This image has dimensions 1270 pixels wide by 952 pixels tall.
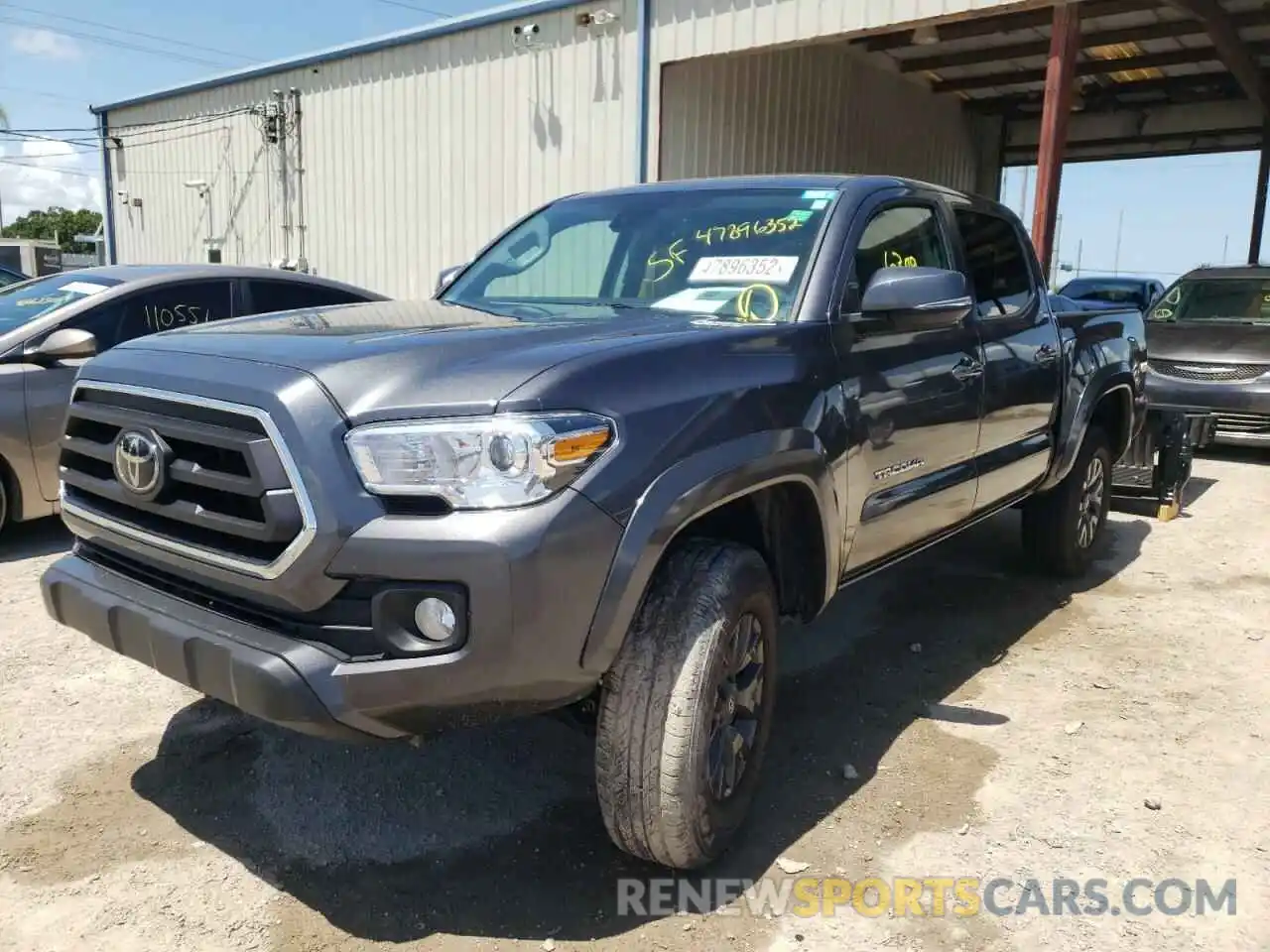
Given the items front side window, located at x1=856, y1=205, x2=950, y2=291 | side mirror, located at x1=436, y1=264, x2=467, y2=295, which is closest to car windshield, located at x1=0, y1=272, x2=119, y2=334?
side mirror, located at x1=436, y1=264, x2=467, y2=295

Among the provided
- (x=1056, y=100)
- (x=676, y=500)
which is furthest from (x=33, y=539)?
(x=1056, y=100)

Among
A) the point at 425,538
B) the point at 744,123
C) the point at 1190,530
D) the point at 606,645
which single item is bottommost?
the point at 1190,530

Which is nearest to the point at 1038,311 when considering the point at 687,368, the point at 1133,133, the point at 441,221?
the point at 687,368

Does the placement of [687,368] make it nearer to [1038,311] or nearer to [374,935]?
[374,935]

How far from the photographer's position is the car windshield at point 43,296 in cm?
534

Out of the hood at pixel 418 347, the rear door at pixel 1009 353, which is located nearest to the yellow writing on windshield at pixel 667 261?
the hood at pixel 418 347

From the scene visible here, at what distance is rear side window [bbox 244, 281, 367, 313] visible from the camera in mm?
6008

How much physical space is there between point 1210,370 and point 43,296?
9276 millimetres

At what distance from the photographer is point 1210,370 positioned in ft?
30.1

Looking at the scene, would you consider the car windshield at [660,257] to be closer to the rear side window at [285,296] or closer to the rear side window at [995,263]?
the rear side window at [995,263]

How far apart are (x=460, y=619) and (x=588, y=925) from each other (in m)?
0.93

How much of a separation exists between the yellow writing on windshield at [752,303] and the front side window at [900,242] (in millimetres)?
336

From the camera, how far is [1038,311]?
468 centimetres

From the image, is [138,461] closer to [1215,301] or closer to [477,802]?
[477,802]
